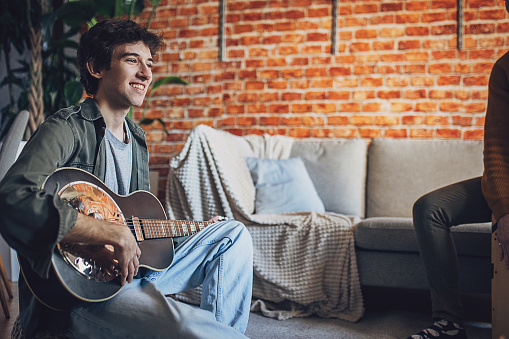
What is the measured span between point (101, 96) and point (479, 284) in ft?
5.55

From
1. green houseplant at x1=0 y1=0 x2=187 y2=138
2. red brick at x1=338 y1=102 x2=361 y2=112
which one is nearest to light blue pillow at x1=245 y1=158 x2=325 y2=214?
red brick at x1=338 y1=102 x2=361 y2=112

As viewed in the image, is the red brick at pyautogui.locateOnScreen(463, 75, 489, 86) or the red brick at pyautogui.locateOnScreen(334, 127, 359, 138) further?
the red brick at pyautogui.locateOnScreen(334, 127, 359, 138)

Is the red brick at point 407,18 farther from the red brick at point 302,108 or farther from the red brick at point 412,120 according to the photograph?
Result: the red brick at point 302,108

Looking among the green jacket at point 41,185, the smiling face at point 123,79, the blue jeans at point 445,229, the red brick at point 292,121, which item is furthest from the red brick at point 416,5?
the green jacket at point 41,185

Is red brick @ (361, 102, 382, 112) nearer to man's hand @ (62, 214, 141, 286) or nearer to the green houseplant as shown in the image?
the green houseplant

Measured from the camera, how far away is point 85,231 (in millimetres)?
966

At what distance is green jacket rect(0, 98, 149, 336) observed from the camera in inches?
35.4

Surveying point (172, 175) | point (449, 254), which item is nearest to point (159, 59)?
point (172, 175)

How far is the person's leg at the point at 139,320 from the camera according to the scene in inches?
39.2

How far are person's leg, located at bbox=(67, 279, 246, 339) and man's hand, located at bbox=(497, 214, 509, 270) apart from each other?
2.83 ft

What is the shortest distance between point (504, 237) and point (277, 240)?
1.06 metres

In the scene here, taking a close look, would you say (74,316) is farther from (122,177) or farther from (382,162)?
(382,162)

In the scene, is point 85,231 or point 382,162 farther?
point 382,162

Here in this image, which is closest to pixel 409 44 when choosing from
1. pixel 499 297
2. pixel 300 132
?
pixel 300 132
